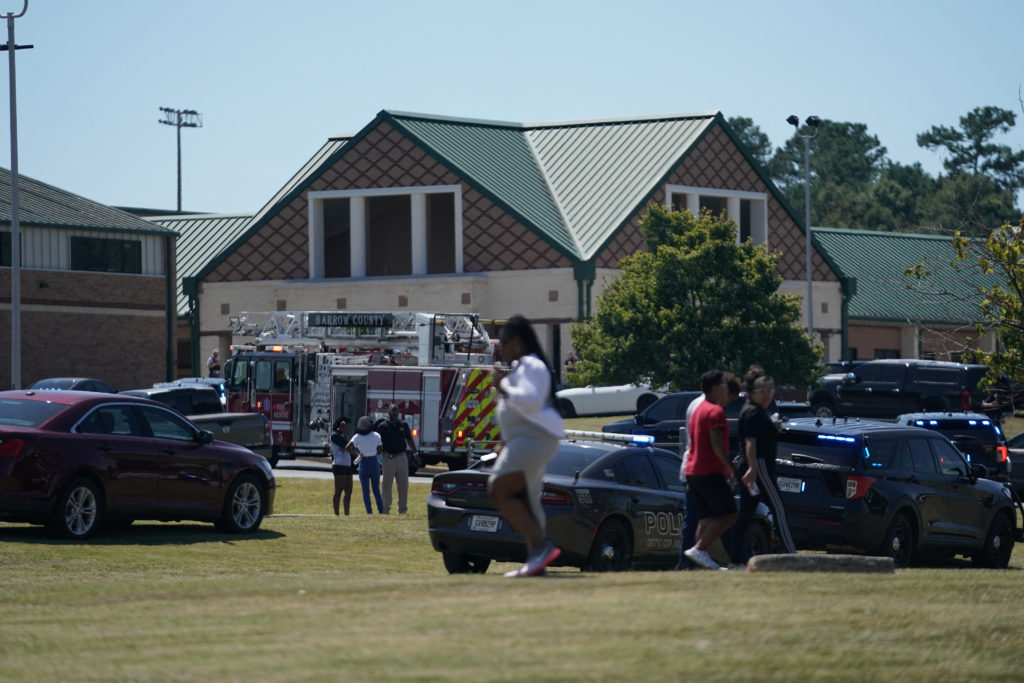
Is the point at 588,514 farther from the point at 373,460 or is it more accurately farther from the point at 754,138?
the point at 754,138

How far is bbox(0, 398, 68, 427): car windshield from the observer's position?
17828 mm

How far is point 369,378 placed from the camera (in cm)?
3538

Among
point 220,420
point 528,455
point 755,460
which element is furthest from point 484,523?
point 220,420

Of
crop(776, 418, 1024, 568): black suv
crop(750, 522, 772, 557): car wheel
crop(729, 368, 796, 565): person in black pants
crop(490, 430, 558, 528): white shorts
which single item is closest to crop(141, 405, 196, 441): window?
crop(750, 522, 772, 557): car wheel

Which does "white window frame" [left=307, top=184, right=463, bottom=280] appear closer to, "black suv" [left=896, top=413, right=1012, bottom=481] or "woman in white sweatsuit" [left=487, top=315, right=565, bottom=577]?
"black suv" [left=896, top=413, right=1012, bottom=481]

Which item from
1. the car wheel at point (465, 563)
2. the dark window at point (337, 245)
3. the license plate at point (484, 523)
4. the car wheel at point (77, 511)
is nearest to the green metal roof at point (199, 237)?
the dark window at point (337, 245)

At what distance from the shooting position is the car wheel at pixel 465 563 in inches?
627

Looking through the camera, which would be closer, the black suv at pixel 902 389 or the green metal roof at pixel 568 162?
the black suv at pixel 902 389

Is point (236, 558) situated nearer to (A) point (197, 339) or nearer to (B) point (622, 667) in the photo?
(B) point (622, 667)

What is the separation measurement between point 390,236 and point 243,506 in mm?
A: 45370

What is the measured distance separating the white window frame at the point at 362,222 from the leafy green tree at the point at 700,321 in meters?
11.6

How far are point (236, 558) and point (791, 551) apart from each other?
6128 mm

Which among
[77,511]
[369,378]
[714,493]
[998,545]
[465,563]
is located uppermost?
[369,378]

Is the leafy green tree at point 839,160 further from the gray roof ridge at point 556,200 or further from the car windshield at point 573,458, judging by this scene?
the car windshield at point 573,458
